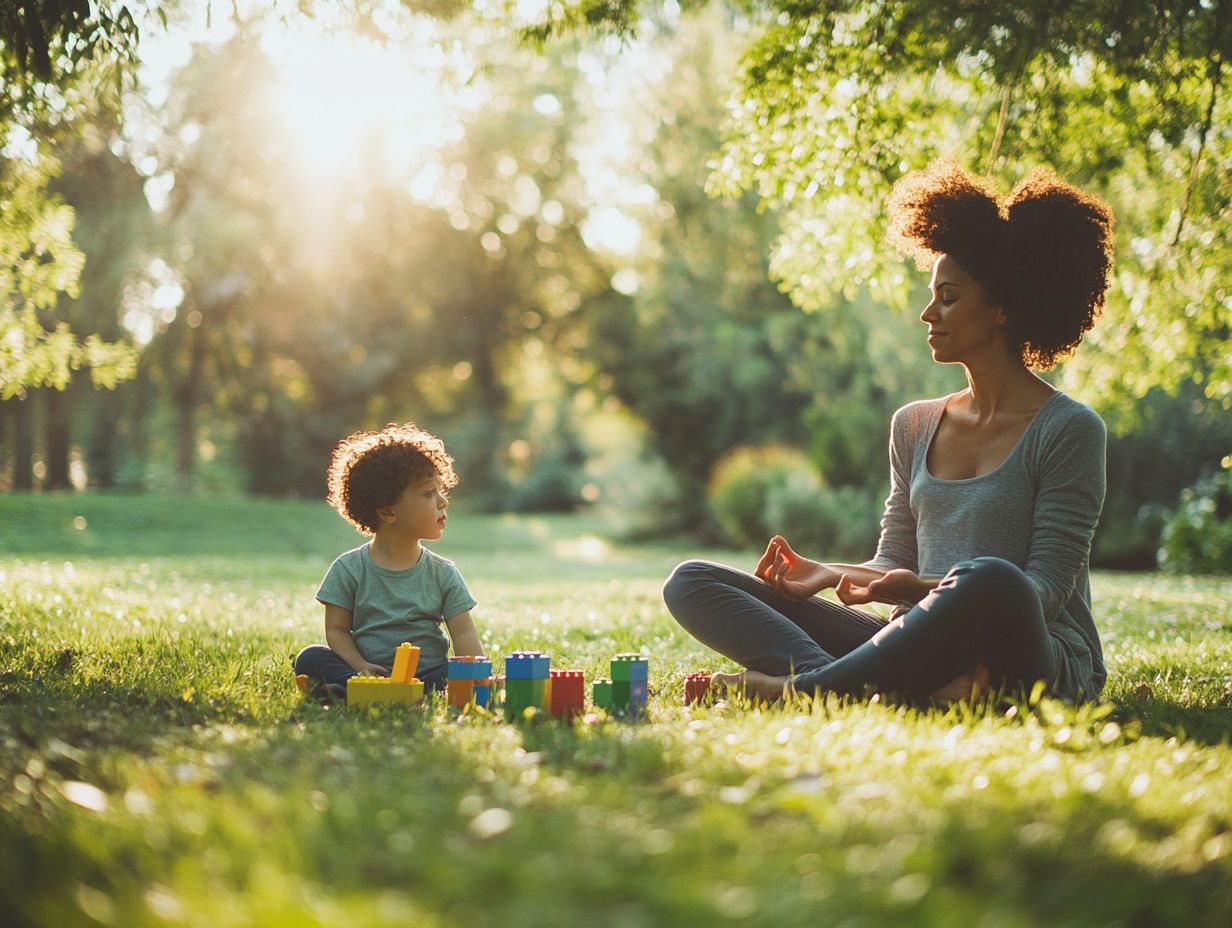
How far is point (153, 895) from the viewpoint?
1944 millimetres

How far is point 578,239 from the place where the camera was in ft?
123

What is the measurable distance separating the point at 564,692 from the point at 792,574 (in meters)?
1.14

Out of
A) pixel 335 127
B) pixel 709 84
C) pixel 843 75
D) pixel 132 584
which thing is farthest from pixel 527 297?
pixel 843 75

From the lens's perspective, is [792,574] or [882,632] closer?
[882,632]

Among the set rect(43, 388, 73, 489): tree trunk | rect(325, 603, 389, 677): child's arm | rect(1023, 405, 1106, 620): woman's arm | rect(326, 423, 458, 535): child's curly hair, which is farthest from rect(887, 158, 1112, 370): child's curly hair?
rect(43, 388, 73, 489): tree trunk

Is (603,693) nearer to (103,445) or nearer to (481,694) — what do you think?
(481,694)

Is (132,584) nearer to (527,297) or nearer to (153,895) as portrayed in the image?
(153,895)

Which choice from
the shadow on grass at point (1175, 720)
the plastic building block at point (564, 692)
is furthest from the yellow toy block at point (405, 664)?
the shadow on grass at point (1175, 720)

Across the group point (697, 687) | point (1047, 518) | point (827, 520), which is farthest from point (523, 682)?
point (827, 520)

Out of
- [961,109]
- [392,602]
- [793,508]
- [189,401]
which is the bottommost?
[793,508]

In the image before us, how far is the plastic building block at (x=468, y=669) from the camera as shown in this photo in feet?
13.9

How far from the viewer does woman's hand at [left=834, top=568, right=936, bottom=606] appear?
411cm

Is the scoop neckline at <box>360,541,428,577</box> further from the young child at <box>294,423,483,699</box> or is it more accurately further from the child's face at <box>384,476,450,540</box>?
the child's face at <box>384,476,450,540</box>

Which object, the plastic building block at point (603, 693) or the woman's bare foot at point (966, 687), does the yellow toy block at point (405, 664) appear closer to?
the plastic building block at point (603, 693)
